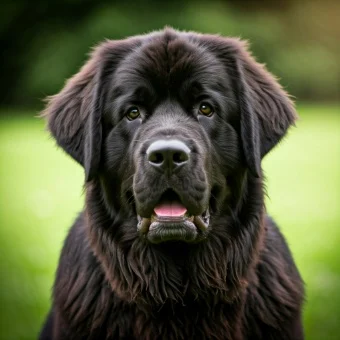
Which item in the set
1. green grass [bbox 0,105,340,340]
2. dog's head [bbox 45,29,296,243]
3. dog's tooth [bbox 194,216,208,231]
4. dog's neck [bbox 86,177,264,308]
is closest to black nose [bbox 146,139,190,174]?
dog's head [bbox 45,29,296,243]

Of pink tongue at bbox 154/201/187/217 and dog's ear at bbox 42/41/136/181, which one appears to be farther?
dog's ear at bbox 42/41/136/181

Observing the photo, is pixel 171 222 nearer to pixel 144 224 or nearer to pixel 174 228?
pixel 174 228

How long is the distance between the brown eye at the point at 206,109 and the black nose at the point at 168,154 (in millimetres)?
391

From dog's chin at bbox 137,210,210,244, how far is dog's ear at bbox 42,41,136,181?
1.40 ft

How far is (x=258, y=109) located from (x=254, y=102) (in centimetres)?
4

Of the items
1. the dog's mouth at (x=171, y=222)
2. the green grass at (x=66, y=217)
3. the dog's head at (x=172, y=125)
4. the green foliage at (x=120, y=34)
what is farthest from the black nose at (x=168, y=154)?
the green foliage at (x=120, y=34)

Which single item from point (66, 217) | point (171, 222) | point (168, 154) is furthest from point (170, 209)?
point (66, 217)

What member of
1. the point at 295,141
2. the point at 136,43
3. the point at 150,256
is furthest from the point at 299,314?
the point at 295,141

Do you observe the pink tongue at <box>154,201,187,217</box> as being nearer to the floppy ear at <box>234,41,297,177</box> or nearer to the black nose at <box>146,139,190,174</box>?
the black nose at <box>146,139,190,174</box>

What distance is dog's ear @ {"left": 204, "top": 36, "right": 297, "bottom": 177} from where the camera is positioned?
10.6 ft

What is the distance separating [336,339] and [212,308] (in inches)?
54.1

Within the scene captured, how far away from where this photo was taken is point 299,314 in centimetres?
343

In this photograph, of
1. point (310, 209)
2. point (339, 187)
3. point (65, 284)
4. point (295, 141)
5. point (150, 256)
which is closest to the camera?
point (150, 256)

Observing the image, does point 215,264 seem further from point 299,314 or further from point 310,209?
point 310,209
